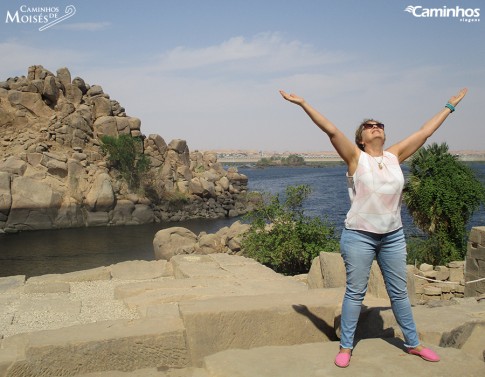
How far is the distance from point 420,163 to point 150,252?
1594cm

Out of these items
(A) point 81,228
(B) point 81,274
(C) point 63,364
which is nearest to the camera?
(C) point 63,364

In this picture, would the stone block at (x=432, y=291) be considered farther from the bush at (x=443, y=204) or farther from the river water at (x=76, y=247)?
the river water at (x=76, y=247)

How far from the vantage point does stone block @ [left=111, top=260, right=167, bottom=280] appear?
28.9 feet

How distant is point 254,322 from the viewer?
4641mm

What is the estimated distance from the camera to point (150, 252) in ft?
92.5

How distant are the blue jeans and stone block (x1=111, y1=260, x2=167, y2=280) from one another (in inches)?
220

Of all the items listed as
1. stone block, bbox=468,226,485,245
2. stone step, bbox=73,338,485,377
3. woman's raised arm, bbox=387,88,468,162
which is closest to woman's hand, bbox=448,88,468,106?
woman's raised arm, bbox=387,88,468,162

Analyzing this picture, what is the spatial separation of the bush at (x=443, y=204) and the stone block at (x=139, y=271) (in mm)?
11620

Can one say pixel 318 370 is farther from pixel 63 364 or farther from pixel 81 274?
pixel 81 274

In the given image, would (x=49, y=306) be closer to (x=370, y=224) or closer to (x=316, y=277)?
(x=316, y=277)

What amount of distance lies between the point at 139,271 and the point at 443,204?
40.9ft

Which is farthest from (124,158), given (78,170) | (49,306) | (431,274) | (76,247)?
(49,306)

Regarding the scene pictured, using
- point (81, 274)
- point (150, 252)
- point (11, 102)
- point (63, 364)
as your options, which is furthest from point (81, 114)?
point (63, 364)

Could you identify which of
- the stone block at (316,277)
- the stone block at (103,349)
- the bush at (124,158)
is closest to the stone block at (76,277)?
the stone block at (316,277)
